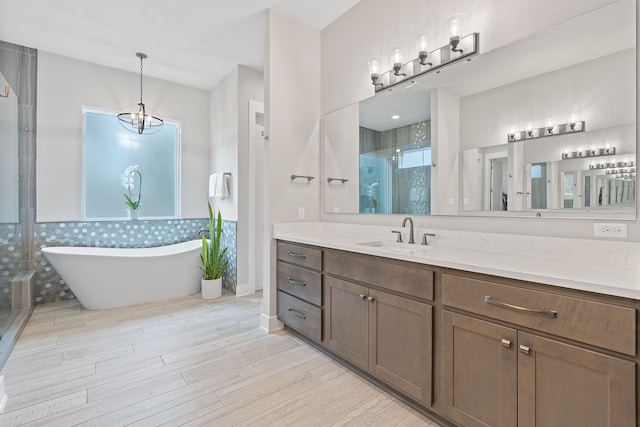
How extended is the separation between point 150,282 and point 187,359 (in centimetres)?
164

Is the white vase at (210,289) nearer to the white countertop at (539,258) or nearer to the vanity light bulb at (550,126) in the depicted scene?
the white countertop at (539,258)

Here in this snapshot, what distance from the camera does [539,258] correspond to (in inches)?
61.9

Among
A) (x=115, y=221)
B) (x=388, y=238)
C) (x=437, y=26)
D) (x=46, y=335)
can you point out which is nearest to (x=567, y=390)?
(x=388, y=238)

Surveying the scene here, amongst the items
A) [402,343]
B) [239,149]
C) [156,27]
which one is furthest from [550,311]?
[156,27]

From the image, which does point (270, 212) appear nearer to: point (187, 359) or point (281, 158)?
point (281, 158)

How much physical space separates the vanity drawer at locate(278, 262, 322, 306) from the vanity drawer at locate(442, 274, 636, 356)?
1.06 m

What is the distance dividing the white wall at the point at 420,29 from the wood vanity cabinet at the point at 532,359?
629 millimetres

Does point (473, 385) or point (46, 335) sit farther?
point (46, 335)

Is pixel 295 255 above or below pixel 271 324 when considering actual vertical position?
above

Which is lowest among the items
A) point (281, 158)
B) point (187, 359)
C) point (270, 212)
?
point (187, 359)

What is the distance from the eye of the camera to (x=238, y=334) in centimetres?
267

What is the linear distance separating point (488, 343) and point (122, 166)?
4.53 meters

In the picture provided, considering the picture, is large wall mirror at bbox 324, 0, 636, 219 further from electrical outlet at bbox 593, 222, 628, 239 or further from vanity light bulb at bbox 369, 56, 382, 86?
vanity light bulb at bbox 369, 56, 382, 86

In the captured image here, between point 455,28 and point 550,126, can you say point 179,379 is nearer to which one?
point 550,126
